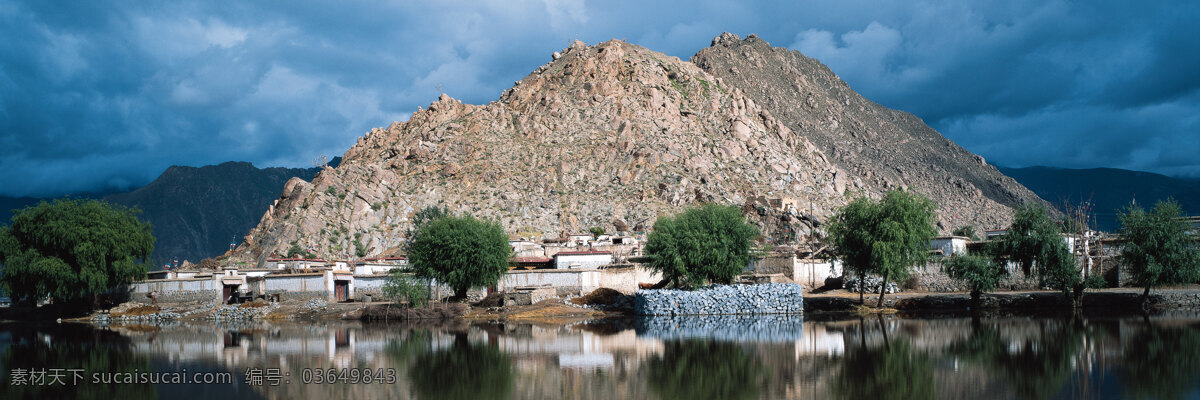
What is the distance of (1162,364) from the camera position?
22.7 metres

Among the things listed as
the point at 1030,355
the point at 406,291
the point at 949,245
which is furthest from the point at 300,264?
the point at 1030,355

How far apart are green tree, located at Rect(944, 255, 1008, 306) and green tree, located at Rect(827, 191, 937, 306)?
1.92 m

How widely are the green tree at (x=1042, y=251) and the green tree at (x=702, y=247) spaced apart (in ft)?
47.0

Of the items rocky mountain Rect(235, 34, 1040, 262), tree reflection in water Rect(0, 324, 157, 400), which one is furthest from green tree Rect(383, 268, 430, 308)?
rocky mountain Rect(235, 34, 1040, 262)

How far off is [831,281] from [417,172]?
6843 centimetres

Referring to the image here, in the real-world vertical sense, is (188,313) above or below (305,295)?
below

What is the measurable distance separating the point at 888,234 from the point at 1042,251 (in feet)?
25.7

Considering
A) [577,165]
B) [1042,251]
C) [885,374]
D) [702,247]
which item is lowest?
[885,374]

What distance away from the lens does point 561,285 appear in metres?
56.0

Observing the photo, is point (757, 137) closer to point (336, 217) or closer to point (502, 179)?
point (502, 179)

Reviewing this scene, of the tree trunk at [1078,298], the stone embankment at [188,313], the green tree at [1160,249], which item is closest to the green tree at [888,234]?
the tree trunk at [1078,298]

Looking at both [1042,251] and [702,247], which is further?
[702,247]

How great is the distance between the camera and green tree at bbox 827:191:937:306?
45.8 m

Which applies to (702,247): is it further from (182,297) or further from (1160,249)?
(182,297)
